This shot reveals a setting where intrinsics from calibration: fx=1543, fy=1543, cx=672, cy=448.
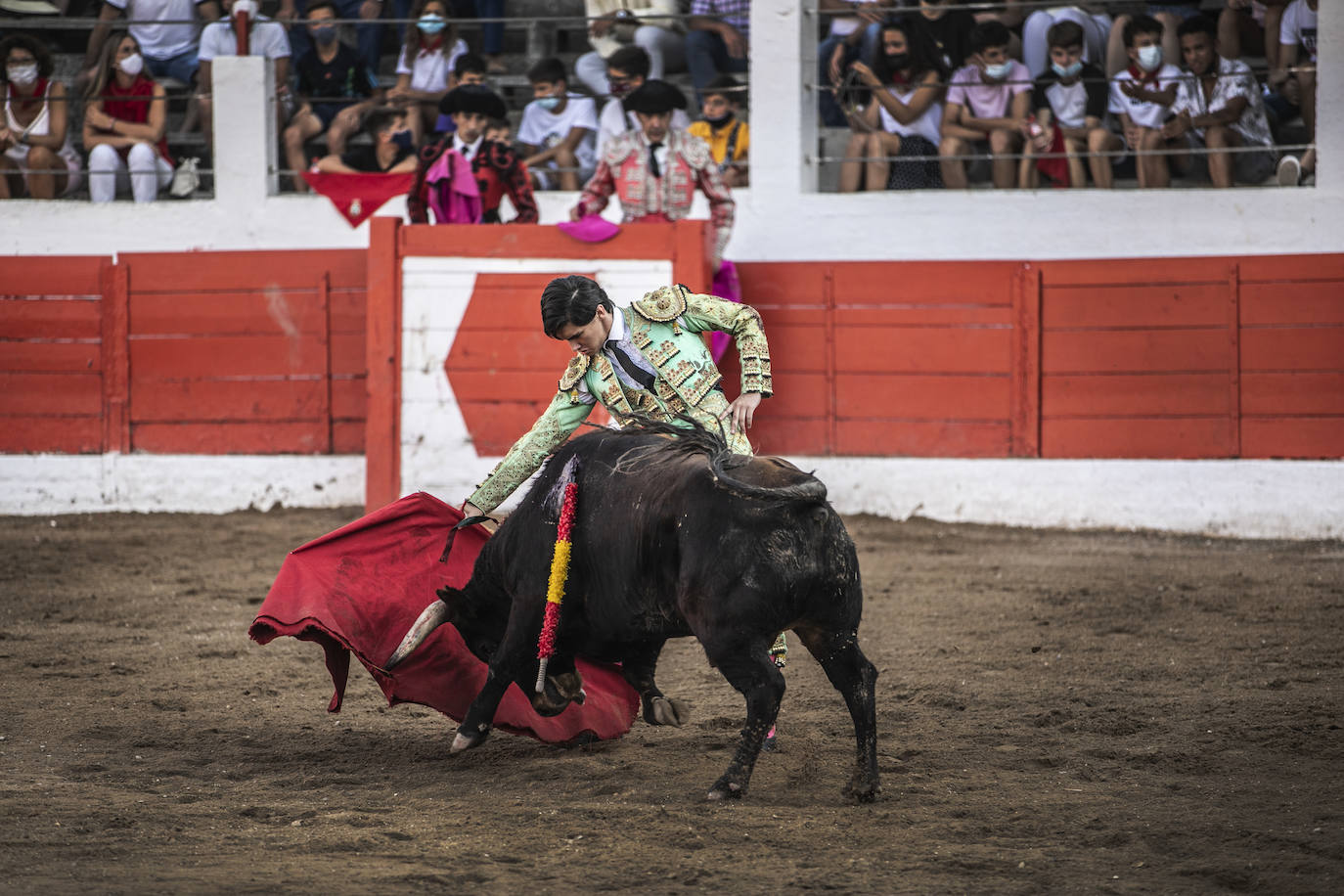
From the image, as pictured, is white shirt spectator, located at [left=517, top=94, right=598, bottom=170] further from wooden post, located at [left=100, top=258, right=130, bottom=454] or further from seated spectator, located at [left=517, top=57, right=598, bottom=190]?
wooden post, located at [left=100, top=258, right=130, bottom=454]

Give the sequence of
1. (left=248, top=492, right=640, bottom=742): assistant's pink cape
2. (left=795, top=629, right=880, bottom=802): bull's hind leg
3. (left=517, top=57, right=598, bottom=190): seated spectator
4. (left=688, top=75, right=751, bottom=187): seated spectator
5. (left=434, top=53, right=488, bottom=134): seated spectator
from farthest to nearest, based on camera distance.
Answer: (left=517, top=57, right=598, bottom=190): seated spectator
(left=434, top=53, right=488, bottom=134): seated spectator
(left=688, top=75, right=751, bottom=187): seated spectator
(left=248, top=492, right=640, bottom=742): assistant's pink cape
(left=795, top=629, right=880, bottom=802): bull's hind leg

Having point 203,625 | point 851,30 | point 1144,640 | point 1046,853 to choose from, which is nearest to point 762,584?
point 1046,853

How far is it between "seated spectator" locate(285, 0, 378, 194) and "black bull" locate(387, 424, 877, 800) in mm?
5574

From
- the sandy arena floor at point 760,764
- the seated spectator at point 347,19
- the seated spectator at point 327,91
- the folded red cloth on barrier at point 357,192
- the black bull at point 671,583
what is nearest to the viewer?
the sandy arena floor at point 760,764

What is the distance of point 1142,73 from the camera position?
7.95 meters

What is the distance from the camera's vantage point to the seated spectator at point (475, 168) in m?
7.77

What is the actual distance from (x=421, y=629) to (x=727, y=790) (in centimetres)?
97

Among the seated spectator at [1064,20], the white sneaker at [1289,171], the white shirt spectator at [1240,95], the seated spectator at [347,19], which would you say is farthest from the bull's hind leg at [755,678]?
the seated spectator at [347,19]

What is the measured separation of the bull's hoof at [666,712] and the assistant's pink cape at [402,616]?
0.58 feet

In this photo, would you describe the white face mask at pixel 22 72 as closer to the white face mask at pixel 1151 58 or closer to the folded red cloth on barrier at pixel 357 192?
the folded red cloth on barrier at pixel 357 192

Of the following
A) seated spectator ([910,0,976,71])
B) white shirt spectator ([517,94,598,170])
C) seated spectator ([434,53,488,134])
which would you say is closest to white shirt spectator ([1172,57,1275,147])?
seated spectator ([910,0,976,71])

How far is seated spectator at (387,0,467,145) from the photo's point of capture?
8.86 meters

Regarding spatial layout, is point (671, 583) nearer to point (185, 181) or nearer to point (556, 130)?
point (556, 130)

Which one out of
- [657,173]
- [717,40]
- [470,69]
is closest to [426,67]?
[470,69]
